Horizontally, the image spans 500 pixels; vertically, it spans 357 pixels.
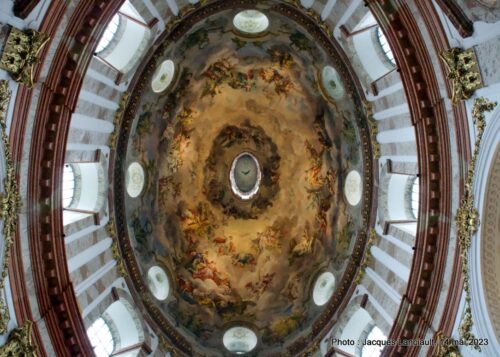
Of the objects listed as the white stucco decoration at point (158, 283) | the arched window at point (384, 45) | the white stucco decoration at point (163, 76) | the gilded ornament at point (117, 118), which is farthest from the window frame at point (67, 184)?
the arched window at point (384, 45)

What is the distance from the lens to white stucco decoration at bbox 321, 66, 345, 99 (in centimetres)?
2278

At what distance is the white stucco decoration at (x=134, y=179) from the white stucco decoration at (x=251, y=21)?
8331 millimetres

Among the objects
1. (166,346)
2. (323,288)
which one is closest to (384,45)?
(323,288)

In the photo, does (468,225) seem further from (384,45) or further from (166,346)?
(166,346)

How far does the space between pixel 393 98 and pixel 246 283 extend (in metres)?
14.3

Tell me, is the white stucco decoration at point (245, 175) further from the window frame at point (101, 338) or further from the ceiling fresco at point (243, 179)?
the window frame at point (101, 338)

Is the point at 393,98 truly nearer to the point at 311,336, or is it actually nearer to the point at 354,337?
the point at 354,337

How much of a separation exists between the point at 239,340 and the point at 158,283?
5.42 m

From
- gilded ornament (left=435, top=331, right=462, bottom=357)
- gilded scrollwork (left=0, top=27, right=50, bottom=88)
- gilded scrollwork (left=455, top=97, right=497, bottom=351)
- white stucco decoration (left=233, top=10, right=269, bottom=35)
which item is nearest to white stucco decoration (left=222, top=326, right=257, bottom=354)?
gilded ornament (left=435, top=331, right=462, bottom=357)

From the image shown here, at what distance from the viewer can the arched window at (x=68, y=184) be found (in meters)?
17.9

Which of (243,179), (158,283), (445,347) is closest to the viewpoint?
(445,347)

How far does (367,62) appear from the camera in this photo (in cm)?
1947

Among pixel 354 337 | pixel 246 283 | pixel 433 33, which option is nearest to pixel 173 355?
pixel 246 283

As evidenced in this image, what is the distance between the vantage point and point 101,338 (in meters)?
18.9
